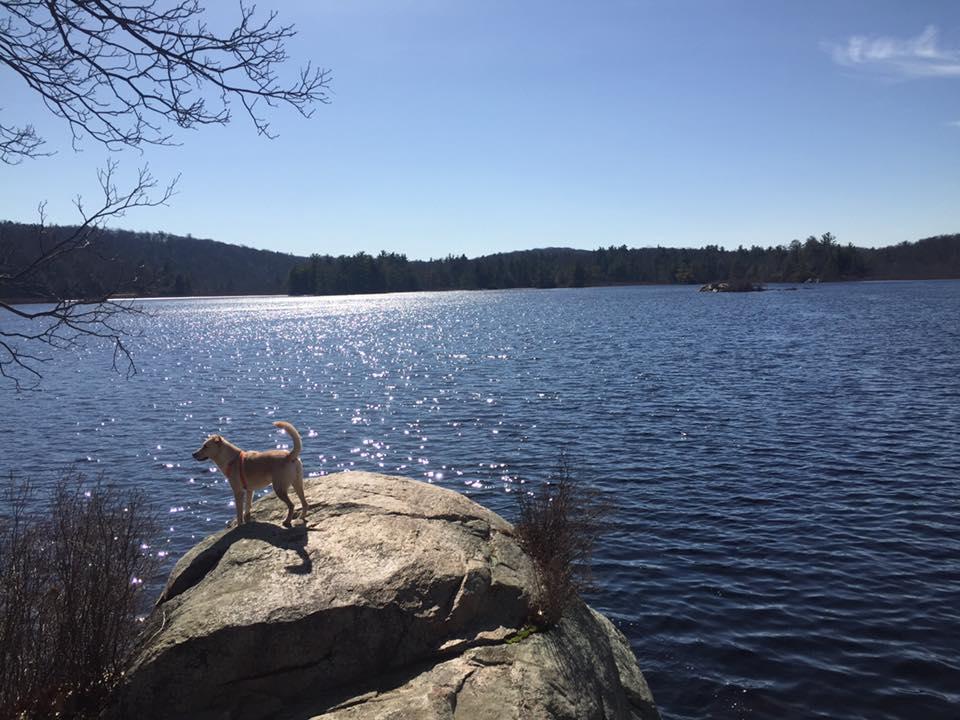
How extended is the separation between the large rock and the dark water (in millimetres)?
3477

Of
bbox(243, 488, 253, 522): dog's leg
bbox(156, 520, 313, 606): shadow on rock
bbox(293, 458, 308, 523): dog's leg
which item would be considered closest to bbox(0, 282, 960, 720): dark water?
bbox(156, 520, 313, 606): shadow on rock

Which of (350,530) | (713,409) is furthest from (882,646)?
(713,409)

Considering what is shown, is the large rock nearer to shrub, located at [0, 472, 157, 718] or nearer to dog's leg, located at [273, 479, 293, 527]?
dog's leg, located at [273, 479, 293, 527]

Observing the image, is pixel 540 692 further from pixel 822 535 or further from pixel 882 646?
pixel 822 535

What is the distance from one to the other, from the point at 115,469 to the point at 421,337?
54.1 m

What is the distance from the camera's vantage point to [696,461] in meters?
20.7

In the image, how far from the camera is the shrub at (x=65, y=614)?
6.59 meters

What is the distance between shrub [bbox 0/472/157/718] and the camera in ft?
21.6

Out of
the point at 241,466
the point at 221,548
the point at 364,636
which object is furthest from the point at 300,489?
the point at 364,636

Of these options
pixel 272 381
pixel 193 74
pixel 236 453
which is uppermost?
pixel 193 74

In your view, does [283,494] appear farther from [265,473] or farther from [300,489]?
[265,473]

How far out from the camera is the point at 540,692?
256 inches

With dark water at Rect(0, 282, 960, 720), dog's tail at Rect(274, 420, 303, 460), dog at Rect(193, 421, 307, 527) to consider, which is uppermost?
dog's tail at Rect(274, 420, 303, 460)

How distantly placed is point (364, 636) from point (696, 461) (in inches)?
634
